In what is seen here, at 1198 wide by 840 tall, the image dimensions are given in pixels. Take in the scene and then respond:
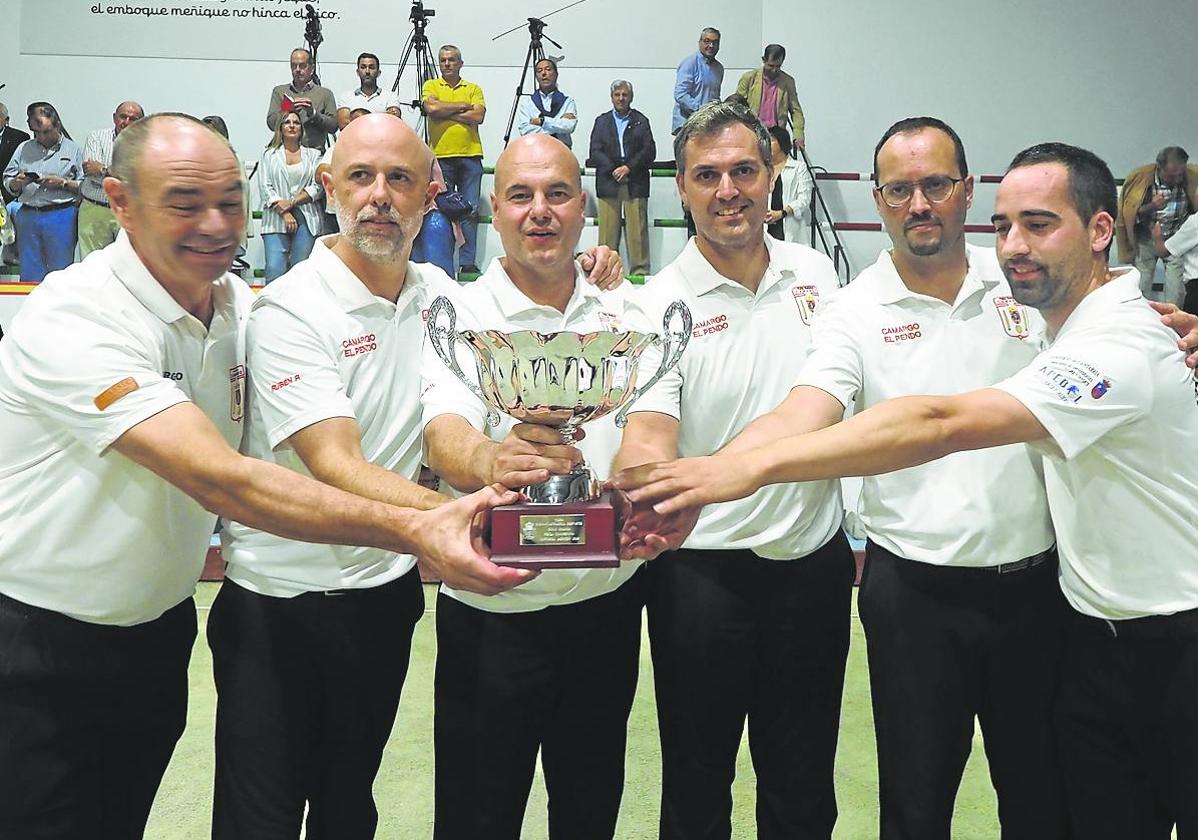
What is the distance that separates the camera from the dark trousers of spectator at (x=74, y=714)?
2.14m

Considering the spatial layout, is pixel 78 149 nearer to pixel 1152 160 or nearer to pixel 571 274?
pixel 571 274

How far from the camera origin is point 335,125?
10.7 meters

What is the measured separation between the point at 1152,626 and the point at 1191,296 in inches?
356

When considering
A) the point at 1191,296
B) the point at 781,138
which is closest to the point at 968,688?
the point at 781,138

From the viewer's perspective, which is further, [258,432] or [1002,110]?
[1002,110]

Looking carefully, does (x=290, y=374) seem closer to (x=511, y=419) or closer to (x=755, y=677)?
(x=511, y=419)

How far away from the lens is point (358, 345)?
2.45 m

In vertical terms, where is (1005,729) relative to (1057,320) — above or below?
below

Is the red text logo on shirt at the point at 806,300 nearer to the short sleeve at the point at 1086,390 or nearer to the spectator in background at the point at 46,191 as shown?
the short sleeve at the point at 1086,390

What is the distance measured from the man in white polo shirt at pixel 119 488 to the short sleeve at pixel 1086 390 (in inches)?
43.4

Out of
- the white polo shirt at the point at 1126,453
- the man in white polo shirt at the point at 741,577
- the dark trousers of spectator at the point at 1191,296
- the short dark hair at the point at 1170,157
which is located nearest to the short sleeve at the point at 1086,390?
the white polo shirt at the point at 1126,453

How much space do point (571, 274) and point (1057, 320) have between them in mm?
1140

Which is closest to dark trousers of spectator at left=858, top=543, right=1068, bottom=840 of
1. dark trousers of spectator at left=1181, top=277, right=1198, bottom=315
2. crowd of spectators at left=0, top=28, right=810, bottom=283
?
crowd of spectators at left=0, top=28, right=810, bottom=283

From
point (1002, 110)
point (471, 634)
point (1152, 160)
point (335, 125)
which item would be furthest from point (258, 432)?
point (1152, 160)
